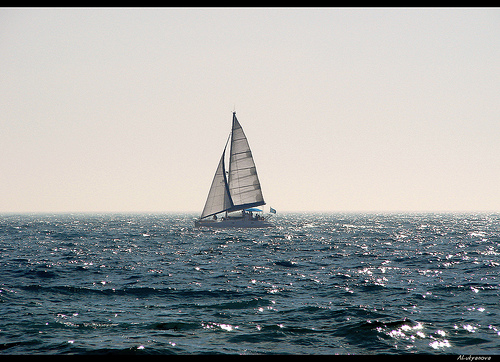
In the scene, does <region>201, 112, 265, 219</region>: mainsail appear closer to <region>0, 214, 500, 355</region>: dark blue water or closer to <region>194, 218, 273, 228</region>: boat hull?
<region>194, 218, 273, 228</region>: boat hull

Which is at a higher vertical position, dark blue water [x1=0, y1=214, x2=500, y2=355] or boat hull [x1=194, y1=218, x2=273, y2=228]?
boat hull [x1=194, y1=218, x2=273, y2=228]

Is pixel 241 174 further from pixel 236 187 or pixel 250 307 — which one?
pixel 250 307

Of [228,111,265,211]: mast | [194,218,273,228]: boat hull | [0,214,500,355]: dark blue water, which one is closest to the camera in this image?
[0,214,500,355]: dark blue water

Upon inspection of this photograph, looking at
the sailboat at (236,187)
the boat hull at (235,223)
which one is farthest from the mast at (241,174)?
the boat hull at (235,223)

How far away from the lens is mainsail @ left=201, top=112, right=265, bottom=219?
7019 centimetres

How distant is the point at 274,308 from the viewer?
617 inches

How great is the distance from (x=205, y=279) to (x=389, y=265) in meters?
12.8

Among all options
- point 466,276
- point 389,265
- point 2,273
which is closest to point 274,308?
point 466,276

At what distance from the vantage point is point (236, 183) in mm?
71000

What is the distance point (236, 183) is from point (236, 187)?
729 millimetres

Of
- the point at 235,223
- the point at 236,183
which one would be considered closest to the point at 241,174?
the point at 236,183

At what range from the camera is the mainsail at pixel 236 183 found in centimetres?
7019

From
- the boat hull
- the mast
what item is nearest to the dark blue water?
the mast
